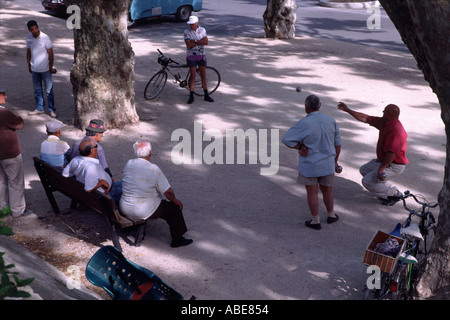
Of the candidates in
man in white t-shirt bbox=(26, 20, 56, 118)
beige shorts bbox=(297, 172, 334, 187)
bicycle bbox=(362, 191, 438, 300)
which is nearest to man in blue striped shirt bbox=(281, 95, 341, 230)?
beige shorts bbox=(297, 172, 334, 187)

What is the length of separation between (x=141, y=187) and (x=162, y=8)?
54.7 feet

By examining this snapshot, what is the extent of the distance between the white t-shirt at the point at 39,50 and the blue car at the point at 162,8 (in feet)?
34.1

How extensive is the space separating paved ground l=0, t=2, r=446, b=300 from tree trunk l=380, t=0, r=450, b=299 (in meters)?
0.84

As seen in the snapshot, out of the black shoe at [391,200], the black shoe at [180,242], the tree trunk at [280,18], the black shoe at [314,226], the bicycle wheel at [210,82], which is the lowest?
the black shoe at [180,242]

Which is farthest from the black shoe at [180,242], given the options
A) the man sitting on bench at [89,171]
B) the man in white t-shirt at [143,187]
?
the man sitting on bench at [89,171]

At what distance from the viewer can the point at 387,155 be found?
7016mm

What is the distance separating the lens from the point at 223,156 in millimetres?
8852

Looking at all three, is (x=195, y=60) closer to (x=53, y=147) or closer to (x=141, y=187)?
(x=53, y=147)

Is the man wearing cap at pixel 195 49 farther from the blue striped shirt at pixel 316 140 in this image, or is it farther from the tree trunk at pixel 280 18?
the tree trunk at pixel 280 18

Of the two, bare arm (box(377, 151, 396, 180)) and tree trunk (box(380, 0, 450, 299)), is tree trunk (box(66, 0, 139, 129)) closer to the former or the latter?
bare arm (box(377, 151, 396, 180))

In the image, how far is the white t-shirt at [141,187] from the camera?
595 centimetres

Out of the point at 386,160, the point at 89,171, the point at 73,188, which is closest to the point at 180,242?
the point at 89,171
